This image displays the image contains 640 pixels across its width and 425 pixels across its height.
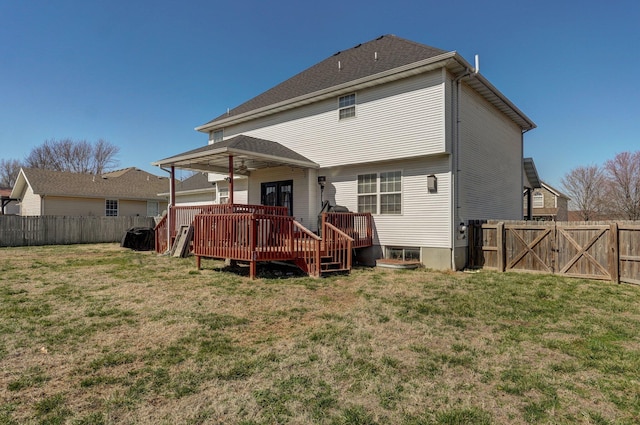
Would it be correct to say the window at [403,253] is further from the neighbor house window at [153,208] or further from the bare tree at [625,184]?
the bare tree at [625,184]

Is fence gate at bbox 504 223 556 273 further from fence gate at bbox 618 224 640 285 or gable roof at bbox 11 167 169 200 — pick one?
gable roof at bbox 11 167 169 200

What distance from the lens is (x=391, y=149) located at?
9.68 meters

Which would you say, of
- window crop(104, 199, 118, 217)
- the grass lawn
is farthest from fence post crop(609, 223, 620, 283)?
window crop(104, 199, 118, 217)

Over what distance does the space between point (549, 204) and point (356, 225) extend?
28.9 m

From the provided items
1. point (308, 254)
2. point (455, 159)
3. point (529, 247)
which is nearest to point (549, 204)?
point (529, 247)

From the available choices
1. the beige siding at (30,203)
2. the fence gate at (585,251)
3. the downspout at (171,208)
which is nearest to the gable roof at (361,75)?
the downspout at (171,208)

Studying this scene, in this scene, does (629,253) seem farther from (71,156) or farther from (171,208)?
(71,156)

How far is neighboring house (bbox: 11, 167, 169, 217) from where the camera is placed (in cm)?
2084

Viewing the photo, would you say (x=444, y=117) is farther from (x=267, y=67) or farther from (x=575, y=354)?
(x=267, y=67)

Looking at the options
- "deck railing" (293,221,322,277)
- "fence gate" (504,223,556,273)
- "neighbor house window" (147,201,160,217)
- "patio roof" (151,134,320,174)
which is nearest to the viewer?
"deck railing" (293,221,322,277)

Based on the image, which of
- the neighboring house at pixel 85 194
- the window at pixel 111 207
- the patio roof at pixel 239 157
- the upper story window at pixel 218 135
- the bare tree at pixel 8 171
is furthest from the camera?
the bare tree at pixel 8 171

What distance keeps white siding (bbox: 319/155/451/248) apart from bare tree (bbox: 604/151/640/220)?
2982 centimetres

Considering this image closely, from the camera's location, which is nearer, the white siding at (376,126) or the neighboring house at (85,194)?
the white siding at (376,126)

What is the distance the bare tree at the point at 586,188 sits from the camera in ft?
109
